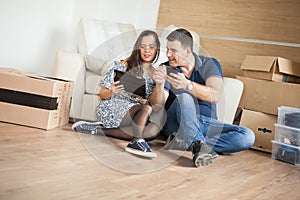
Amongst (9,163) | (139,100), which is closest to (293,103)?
(139,100)

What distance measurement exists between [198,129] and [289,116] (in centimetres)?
75

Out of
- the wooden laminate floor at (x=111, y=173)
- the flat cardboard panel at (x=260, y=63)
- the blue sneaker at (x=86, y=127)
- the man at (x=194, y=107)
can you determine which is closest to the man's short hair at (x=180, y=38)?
the man at (x=194, y=107)

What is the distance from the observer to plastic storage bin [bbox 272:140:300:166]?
7.96 feet

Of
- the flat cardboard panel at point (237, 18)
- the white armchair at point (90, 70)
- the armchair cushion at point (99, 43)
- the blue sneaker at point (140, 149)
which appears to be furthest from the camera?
the flat cardboard panel at point (237, 18)

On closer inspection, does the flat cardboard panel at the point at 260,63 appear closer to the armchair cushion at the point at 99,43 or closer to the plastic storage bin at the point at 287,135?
the plastic storage bin at the point at 287,135

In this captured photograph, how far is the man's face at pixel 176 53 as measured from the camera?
1.75 m

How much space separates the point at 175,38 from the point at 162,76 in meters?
0.18

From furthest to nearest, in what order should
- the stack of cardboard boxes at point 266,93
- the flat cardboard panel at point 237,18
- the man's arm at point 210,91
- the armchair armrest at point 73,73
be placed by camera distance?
1. the flat cardboard panel at point 237,18
2. the stack of cardboard boxes at point 266,93
3. the armchair armrest at point 73,73
4. the man's arm at point 210,91

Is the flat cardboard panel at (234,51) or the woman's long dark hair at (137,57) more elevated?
the flat cardboard panel at (234,51)

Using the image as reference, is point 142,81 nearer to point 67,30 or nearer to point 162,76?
point 162,76

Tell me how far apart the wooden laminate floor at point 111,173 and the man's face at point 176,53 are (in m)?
0.48

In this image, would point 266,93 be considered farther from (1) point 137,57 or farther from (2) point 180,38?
(1) point 137,57

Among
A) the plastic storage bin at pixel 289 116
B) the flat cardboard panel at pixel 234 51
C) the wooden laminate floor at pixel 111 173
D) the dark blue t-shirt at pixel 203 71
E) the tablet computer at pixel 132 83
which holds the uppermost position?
the flat cardboard panel at pixel 234 51

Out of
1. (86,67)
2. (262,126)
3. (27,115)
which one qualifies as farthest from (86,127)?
(262,126)
